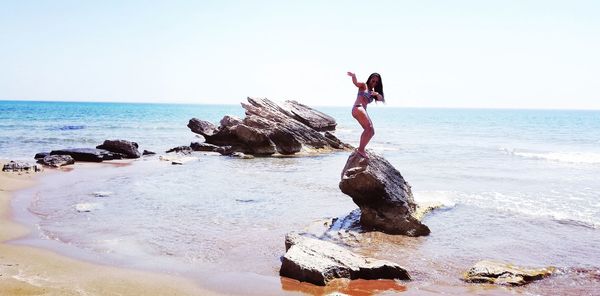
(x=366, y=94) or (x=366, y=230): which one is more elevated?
(x=366, y=94)

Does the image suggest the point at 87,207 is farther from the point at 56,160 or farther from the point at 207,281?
the point at 56,160

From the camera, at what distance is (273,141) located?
31891mm

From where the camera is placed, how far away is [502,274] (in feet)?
28.0

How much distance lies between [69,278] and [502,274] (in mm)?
7399

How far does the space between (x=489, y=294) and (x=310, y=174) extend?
14.7 meters

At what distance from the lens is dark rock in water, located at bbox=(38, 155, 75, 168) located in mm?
23117

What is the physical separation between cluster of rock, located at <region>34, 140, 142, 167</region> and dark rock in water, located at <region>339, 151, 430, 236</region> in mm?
17168

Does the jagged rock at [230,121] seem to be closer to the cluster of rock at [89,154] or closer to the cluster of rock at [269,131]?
the cluster of rock at [269,131]

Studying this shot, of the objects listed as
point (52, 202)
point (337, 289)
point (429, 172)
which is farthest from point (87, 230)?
point (429, 172)

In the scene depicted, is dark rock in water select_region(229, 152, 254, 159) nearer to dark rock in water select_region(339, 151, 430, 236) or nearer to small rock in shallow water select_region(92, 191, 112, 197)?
small rock in shallow water select_region(92, 191, 112, 197)

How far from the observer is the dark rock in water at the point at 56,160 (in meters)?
23.1

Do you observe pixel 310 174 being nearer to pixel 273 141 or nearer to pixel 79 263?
pixel 273 141

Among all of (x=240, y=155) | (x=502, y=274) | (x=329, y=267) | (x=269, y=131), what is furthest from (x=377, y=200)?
(x=269, y=131)

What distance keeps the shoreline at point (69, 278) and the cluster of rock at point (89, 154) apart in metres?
15.6
